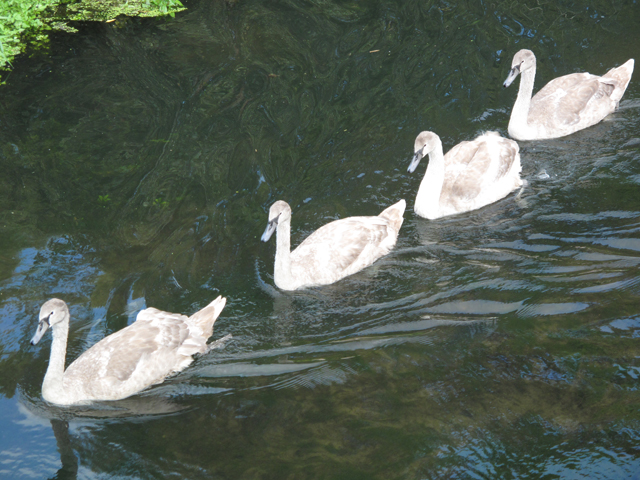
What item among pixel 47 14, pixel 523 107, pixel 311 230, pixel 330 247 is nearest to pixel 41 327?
pixel 330 247

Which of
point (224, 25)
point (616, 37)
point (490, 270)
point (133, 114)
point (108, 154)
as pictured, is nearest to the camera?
point (490, 270)

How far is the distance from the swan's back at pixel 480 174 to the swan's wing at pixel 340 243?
1277 millimetres

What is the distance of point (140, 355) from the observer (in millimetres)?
6586

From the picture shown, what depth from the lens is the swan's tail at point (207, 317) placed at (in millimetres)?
6918

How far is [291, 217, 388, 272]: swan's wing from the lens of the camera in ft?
25.8

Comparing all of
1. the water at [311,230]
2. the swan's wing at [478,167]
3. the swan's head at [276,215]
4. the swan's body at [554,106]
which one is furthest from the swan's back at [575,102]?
the swan's head at [276,215]

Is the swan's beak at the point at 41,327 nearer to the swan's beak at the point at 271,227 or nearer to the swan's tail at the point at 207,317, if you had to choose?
the swan's tail at the point at 207,317

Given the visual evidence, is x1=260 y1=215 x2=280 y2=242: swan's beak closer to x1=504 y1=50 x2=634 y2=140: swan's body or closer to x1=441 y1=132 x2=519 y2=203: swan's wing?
x1=441 y1=132 x2=519 y2=203: swan's wing

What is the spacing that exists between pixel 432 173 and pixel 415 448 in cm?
415

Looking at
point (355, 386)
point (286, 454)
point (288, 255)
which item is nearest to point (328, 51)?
point (288, 255)

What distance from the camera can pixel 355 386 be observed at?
6.44m

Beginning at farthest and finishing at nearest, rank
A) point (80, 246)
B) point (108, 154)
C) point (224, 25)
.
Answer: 1. point (224, 25)
2. point (108, 154)
3. point (80, 246)

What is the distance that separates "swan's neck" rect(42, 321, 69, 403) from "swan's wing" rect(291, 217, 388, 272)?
287 centimetres

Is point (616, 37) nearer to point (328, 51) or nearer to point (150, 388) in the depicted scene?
point (328, 51)
